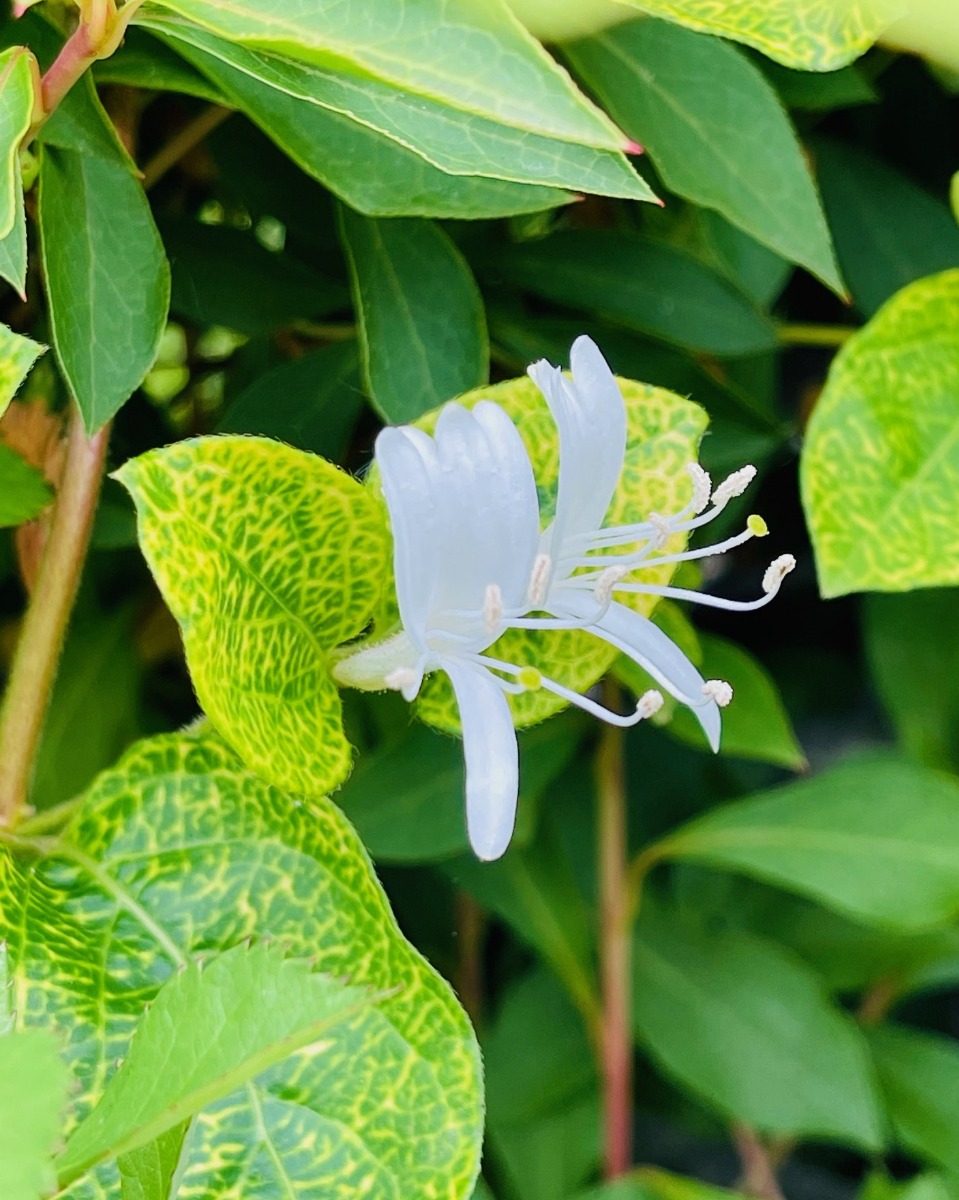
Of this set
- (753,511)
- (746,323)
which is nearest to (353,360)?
(746,323)

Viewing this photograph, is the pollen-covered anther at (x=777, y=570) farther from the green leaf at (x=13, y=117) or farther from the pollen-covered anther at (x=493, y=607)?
the green leaf at (x=13, y=117)

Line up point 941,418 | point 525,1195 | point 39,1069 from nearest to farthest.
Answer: point 39,1069 < point 941,418 < point 525,1195

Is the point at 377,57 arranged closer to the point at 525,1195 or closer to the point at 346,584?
the point at 346,584

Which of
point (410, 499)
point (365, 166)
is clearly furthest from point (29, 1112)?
point (365, 166)

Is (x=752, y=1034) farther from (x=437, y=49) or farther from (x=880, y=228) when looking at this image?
(x=437, y=49)

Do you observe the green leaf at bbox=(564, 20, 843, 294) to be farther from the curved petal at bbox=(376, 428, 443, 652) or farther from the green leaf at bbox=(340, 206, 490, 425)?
the curved petal at bbox=(376, 428, 443, 652)
